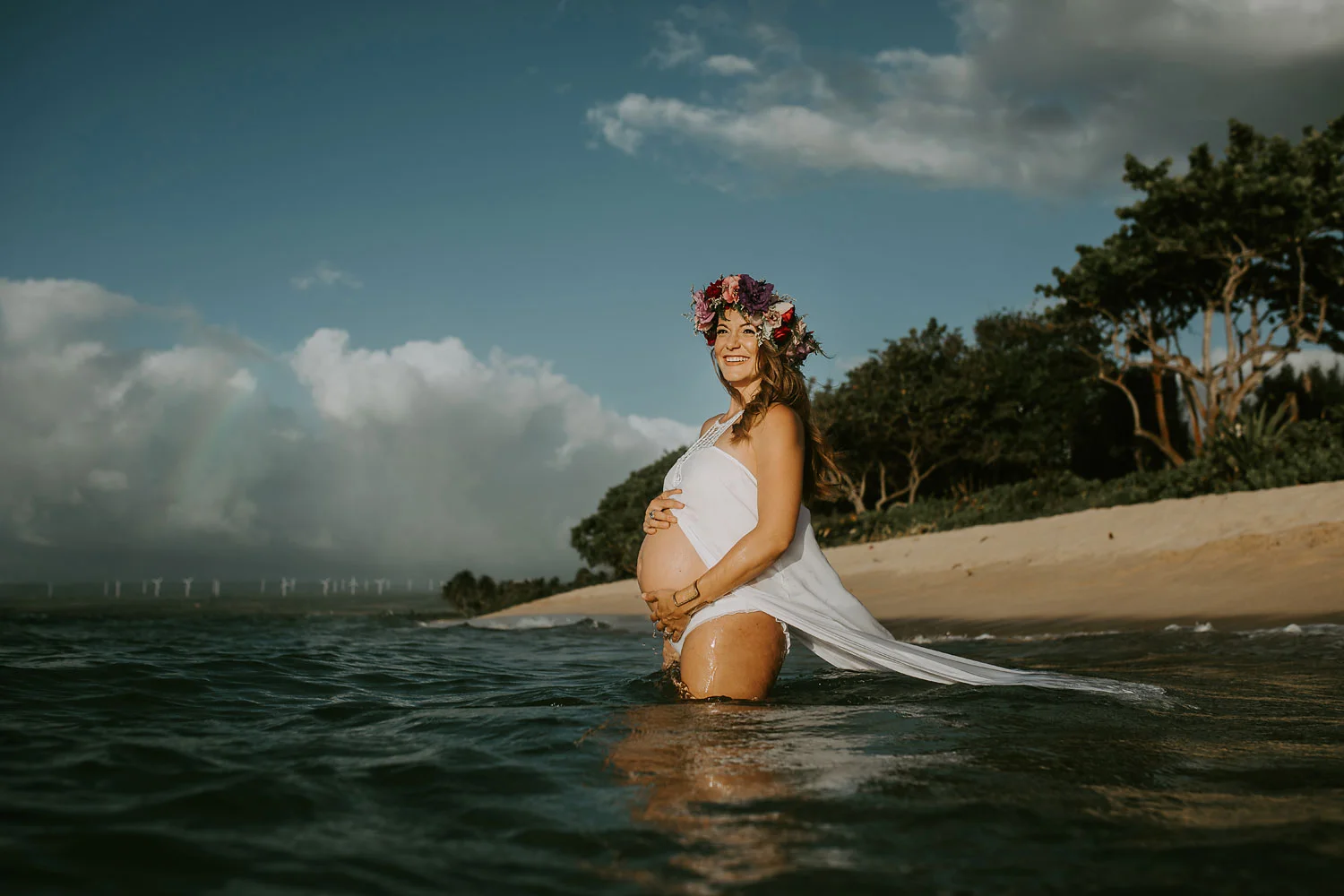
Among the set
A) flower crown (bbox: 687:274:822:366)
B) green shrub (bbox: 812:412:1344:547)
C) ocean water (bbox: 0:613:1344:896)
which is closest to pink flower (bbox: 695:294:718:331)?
flower crown (bbox: 687:274:822:366)

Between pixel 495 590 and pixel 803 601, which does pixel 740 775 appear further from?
pixel 495 590

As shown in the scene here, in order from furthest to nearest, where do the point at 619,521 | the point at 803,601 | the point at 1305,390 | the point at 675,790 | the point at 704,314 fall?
the point at 619,521 → the point at 1305,390 → the point at 704,314 → the point at 803,601 → the point at 675,790

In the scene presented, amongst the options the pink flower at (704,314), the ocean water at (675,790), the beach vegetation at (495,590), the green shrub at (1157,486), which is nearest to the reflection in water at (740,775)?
the ocean water at (675,790)

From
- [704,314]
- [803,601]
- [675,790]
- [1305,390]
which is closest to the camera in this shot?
[675,790]

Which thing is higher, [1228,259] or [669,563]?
[1228,259]

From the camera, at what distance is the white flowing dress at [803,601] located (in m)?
3.96

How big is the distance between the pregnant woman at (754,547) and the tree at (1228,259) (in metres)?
18.3

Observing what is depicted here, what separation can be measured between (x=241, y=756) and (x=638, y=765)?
4.46ft

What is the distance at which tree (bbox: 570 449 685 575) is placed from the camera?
A: 29562mm

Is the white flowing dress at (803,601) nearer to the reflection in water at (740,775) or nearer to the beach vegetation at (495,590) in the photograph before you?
the reflection in water at (740,775)

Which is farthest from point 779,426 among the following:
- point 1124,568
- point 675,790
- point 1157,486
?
point 1157,486

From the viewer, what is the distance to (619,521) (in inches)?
1232

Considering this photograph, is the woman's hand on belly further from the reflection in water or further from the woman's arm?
the reflection in water

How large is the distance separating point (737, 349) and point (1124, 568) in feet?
29.0
